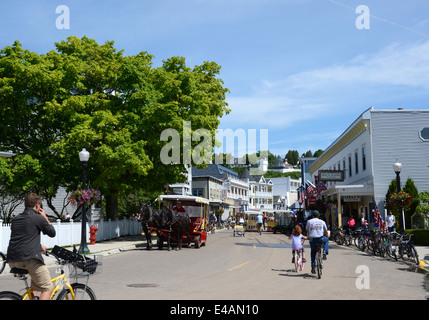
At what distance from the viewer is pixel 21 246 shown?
6070mm

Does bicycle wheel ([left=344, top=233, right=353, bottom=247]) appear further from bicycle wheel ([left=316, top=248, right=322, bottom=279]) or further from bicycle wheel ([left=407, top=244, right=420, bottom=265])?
bicycle wheel ([left=316, top=248, right=322, bottom=279])

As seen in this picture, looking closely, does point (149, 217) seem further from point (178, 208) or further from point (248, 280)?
point (248, 280)

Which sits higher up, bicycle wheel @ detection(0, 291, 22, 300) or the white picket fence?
bicycle wheel @ detection(0, 291, 22, 300)

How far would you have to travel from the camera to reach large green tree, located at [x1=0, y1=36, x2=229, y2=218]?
27.3 metres

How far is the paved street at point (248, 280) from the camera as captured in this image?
1005cm

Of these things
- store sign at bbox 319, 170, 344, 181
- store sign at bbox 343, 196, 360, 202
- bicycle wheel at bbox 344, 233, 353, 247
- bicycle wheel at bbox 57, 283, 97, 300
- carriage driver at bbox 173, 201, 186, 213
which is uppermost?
store sign at bbox 319, 170, 344, 181

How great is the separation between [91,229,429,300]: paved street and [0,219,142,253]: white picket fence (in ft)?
18.5

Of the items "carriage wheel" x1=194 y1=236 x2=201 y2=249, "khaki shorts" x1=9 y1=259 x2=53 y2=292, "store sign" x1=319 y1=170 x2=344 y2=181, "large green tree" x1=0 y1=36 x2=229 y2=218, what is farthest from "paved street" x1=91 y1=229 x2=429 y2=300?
"store sign" x1=319 y1=170 x2=344 y2=181

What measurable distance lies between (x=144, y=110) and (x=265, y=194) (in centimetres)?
10051

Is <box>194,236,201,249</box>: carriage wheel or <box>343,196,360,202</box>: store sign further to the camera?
<box>343,196,360,202</box>: store sign

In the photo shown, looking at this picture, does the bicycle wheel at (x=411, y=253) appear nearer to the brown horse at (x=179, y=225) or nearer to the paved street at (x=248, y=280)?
the paved street at (x=248, y=280)

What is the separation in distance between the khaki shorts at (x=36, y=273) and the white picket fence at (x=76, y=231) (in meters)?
14.8

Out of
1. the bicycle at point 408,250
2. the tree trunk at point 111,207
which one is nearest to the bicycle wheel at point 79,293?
the bicycle at point 408,250

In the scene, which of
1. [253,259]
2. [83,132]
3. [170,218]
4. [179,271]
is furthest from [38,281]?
[83,132]
